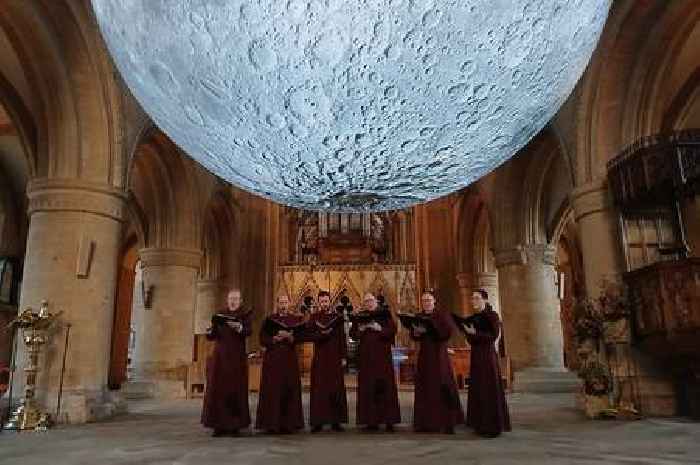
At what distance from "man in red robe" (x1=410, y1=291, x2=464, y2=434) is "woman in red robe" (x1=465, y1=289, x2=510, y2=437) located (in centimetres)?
22

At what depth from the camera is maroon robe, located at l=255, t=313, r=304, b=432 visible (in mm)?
5430

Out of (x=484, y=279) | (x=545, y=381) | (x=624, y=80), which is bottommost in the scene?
(x=545, y=381)

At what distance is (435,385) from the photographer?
541 cm

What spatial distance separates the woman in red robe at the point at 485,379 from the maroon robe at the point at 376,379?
796mm

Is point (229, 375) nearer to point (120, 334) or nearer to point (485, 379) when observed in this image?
point (485, 379)

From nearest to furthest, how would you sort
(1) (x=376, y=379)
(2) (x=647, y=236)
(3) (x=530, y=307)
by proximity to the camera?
(1) (x=376, y=379) → (2) (x=647, y=236) → (3) (x=530, y=307)

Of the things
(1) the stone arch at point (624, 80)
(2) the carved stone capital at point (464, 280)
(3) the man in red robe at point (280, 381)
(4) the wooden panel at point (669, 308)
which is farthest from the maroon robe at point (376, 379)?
(2) the carved stone capital at point (464, 280)

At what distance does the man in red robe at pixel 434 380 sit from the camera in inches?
209

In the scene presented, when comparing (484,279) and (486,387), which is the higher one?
(484,279)

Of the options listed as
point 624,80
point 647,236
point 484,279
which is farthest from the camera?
point 484,279

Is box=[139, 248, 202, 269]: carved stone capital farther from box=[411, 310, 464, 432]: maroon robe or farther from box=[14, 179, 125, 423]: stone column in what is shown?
box=[411, 310, 464, 432]: maroon robe

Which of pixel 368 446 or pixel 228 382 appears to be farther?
pixel 228 382

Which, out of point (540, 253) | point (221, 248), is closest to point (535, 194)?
point (540, 253)

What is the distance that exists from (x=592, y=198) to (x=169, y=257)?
840 centimetres
